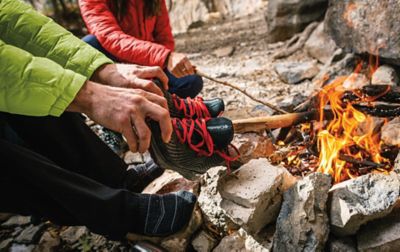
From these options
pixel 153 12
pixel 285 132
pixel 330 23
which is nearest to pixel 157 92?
pixel 285 132

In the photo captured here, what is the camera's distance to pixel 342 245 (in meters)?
1.73

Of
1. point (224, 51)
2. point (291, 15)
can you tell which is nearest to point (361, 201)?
point (291, 15)

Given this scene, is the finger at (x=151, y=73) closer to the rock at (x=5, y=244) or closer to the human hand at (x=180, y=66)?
the human hand at (x=180, y=66)

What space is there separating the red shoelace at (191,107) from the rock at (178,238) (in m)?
0.69

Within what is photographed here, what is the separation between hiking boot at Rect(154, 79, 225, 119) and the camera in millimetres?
2414

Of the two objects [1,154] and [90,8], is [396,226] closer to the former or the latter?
[1,154]

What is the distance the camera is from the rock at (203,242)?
2.01 m

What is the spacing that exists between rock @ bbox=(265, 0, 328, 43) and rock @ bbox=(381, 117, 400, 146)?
351cm

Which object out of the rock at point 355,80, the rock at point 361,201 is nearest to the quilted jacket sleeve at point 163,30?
the rock at point 355,80

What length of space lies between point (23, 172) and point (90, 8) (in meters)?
1.76

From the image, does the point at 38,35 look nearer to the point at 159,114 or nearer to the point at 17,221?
the point at 159,114

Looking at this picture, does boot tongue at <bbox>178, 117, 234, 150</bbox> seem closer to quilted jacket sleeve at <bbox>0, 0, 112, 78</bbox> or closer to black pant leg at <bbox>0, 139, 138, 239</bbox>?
black pant leg at <bbox>0, 139, 138, 239</bbox>

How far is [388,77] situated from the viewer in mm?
3207

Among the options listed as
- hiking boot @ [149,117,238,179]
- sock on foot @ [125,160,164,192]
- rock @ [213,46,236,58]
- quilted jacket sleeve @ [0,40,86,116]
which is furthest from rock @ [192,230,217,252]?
rock @ [213,46,236,58]
